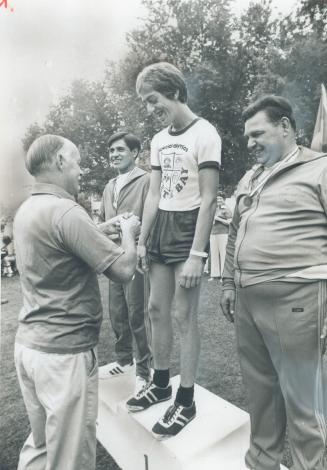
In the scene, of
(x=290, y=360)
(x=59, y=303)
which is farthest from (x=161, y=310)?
(x=290, y=360)

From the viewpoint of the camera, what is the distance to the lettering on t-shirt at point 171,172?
1703mm

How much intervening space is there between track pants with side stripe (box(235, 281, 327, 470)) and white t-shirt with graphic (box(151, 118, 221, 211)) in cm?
52

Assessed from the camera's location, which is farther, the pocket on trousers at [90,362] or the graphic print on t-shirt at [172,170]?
the graphic print on t-shirt at [172,170]

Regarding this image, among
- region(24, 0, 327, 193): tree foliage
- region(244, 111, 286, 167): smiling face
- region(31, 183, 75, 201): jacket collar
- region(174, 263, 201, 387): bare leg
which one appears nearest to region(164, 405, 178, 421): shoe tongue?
region(174, 263, 201, 387): bare leg

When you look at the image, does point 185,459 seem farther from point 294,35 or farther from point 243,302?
point 294,35

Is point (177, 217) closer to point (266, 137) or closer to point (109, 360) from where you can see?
point (266, 137)

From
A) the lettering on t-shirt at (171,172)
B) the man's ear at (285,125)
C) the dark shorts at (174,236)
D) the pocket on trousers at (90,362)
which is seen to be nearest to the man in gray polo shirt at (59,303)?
the pocket on trousers at (90,362)

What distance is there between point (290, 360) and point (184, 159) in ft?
3.15

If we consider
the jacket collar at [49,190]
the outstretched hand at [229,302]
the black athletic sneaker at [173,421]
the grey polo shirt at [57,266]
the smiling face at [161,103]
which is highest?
the smiling face at [161,103]

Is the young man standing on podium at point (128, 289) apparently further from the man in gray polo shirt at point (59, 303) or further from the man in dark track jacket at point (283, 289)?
the man in dark track jacket at point (283, 289)

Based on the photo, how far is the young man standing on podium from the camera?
228 centimetres

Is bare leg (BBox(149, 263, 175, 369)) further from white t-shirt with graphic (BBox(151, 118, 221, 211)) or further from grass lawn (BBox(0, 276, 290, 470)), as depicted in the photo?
grass lawn (BBox(0, 276, 290, 470))

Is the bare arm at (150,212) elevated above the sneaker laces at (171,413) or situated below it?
above

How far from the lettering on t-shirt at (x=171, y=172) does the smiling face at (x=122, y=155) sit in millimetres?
764
